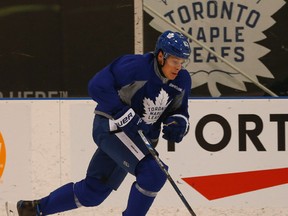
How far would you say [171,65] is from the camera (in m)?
3.88

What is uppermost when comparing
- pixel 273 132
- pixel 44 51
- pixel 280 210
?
pixel 44 51

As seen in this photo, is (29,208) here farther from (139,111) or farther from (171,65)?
(171,65)

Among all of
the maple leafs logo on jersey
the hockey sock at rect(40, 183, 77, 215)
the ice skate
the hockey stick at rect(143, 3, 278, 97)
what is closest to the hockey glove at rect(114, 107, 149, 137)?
the maple leafs logo on jersey

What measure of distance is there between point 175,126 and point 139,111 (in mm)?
188

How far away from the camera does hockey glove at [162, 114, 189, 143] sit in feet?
13.1

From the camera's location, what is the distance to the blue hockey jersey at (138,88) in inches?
154

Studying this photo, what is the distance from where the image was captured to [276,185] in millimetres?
4887

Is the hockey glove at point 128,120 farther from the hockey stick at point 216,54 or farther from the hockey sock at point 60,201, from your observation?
the hockey stick at point 216,54

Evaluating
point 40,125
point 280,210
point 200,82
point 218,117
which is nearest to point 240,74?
point 200,82

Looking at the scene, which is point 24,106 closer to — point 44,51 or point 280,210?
point 44,51

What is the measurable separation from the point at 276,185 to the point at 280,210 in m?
0.14

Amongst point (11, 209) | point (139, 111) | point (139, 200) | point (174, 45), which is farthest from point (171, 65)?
point (11, 209)

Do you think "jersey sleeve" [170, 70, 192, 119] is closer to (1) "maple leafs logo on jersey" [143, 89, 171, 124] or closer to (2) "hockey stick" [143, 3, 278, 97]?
(1) "maple leafs logo on jersey" [143, 89, 171, 124]

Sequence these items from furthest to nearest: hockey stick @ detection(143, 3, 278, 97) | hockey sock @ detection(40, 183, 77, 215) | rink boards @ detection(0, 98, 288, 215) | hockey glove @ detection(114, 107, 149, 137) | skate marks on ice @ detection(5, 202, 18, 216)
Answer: hockey stick @ detection(143, 3, 278, 97)
rink boards @ detection(0, 98, 288, 215)
skate marks on ice @ detection(5, 202, 18, 216)
hockey sock @ detection(40, 183, 77, 215)
hockey glove @ detection(114, 107, 149, 137)
